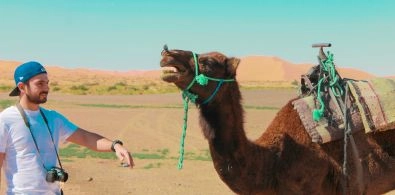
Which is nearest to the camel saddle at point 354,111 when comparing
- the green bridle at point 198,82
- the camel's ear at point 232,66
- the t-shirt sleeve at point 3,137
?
the camel's ear at point 232,66

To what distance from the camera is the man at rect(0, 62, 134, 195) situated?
4.60 meters

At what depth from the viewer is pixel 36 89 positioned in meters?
4.66

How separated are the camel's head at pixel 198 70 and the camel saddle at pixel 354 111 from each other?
98cm

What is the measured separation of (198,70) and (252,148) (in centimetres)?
100

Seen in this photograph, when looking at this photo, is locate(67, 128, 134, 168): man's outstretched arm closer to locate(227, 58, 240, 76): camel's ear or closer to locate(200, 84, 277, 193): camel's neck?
locate(200, 84, 277, 193): camel's neck

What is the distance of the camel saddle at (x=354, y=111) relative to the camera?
21.3 feet

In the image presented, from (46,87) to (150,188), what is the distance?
7.86 metres

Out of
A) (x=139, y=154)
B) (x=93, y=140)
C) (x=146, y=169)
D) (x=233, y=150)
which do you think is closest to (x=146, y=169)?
(x=146, y=169)

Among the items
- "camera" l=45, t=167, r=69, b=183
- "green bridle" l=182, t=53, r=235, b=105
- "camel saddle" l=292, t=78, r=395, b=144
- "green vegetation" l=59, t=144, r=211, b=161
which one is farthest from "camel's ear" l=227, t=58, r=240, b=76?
"green vegetation" l=59, t=144, r=211, b=161

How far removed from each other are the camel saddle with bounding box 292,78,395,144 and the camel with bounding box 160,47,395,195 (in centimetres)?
12

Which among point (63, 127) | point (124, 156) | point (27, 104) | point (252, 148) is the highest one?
point (27, 104)

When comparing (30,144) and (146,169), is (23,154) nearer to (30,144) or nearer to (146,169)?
(30,144)

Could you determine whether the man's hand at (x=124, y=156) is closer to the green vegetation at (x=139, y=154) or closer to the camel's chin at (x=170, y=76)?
the camel's chin at (x=170, y=76)

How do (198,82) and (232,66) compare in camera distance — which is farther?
(232,66)
